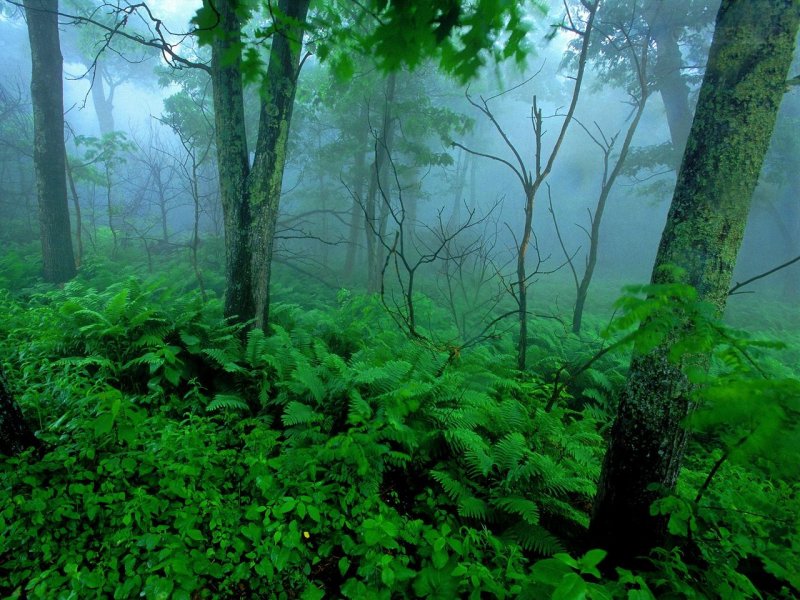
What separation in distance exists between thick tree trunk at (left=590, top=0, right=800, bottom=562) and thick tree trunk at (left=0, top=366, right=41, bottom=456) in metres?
4.19

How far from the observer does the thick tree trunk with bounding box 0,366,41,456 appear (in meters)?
2.61

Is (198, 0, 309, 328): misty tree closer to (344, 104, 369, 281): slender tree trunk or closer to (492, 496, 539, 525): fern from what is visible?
(492, 496, 539, 525): fern

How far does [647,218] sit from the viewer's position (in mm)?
38875

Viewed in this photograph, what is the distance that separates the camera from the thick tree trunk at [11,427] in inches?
103

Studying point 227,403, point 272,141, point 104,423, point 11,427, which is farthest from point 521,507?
point 272,141

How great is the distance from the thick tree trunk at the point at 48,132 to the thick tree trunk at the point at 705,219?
10.8 metres


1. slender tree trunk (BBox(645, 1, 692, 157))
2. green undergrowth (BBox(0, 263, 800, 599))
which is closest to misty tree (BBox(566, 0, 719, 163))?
slender tree trunk (BBox(645, 1, 692, 157))

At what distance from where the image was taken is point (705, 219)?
256 cm

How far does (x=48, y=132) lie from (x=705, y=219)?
1139 cm

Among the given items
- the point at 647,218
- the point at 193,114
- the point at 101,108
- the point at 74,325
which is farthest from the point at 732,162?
the point at 647,218

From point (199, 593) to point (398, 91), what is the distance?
14576 mm

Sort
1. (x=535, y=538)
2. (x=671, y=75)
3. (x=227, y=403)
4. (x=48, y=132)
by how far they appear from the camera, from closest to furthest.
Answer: (x=535, y=538) → (x=227, y=403) → (x=48, y=132) → (x=671, y=75)

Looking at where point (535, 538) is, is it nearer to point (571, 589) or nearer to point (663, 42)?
point (571, 589)

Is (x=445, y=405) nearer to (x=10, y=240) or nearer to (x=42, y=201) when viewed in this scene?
(x=42, y=201)
